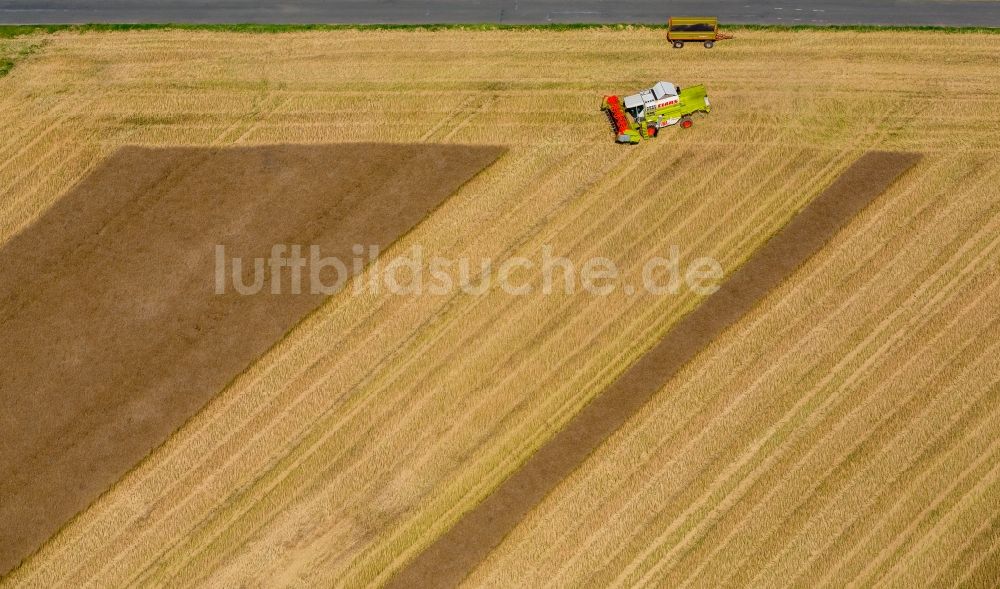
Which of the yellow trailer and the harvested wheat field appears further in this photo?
the yellow trailer

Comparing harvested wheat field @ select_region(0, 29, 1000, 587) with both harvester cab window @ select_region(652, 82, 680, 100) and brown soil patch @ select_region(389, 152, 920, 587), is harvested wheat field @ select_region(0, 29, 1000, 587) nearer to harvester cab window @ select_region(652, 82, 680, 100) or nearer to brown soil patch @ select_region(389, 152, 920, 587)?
brown soil patch @ select_region(389, 152, 920, 587)

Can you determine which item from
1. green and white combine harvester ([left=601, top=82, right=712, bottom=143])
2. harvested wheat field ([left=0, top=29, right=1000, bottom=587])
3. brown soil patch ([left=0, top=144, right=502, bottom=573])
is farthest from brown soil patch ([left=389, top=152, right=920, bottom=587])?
brown soil patch ([left=0, top=144, right=502, bottom=573])

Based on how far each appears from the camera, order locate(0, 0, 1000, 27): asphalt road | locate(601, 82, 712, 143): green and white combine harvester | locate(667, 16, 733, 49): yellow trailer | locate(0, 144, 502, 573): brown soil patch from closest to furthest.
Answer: locate(0, 144, 502, 573): brown soil patch
locate(601, 82, 712, 143): green and white combine harvester
locate(667, 16, 733, 49): yellow trailer
locate(0, 0, 1000, 27): asphalt road

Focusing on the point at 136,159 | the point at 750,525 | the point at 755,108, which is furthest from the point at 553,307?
the point at 136,159

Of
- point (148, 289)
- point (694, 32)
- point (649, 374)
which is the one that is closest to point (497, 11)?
point (694, 32)

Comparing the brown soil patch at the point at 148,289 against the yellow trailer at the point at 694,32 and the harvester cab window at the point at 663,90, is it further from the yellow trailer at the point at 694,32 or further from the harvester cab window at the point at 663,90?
the yellow trailer at the point at 694,32

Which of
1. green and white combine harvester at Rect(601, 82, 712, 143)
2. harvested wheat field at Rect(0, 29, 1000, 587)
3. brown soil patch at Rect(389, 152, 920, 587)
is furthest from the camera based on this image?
green and white combine harvester at Rect(601, 82, 712, 143)

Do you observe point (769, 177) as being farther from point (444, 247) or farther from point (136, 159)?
point (136, 159)
